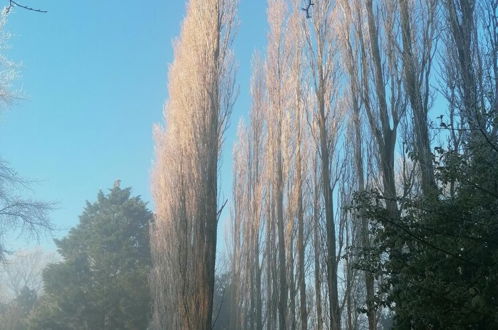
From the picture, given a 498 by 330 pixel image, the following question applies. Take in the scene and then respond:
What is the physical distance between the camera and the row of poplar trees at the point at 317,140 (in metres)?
7.70

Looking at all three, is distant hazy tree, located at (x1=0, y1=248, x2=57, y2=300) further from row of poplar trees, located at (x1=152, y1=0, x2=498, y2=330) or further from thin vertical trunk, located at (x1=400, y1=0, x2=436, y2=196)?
thin vertical trunk, located at (x1=400, y1=0, x2=436, y2=196)

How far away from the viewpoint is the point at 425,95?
833cm

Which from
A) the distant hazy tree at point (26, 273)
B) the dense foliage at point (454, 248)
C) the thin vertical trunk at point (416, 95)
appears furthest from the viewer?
the distant hazy tree at point (26, 273)

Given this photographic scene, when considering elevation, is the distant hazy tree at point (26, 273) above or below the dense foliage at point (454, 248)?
above

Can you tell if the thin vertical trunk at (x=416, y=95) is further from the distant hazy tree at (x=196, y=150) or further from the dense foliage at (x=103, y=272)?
the dense foliage at (x=103, y=272)

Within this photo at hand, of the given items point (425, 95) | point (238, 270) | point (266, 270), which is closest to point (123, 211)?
point (238, 270)

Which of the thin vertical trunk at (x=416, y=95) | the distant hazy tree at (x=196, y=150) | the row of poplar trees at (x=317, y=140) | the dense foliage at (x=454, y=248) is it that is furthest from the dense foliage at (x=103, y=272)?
the dense foliage at (x=454, y=248)

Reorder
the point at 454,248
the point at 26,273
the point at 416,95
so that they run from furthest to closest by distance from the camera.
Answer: the point at 26,273 → the point at 416,95 → the point at 454,248

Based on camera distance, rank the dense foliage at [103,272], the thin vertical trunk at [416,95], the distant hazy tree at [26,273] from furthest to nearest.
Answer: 1. the distant hazy tree at [26,273]
2. the dense foliage at [103,272]
3. the thin vertical trunk at [416,95]

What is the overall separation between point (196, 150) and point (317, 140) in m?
3.40

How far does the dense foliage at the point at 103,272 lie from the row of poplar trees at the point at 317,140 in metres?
6.58

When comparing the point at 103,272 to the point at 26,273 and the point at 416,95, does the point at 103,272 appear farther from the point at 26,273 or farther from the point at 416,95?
the point at 416,95

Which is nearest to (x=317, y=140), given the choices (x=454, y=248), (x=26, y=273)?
(x=454, y=248)

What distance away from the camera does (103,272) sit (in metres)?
22.2
